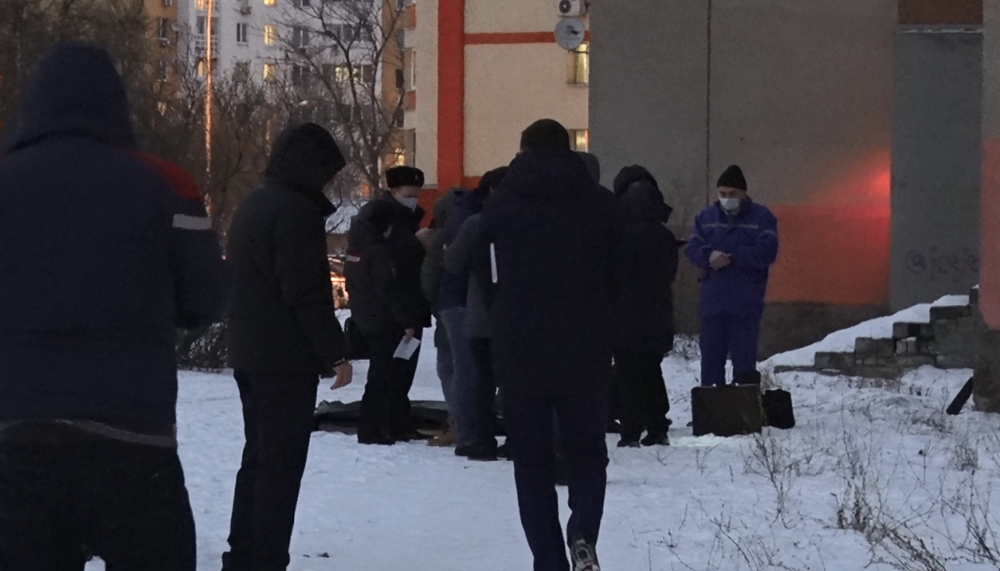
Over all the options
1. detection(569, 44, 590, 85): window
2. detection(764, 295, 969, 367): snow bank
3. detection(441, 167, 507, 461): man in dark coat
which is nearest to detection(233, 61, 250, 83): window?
detection(569, 44, 590, 85): window

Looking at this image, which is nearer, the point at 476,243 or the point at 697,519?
the point at 476,243

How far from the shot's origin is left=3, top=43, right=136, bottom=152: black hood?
4.01 m

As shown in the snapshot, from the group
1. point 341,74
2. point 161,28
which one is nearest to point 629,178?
point 161,28

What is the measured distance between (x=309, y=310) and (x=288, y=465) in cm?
59

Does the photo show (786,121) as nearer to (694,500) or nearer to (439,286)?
(439,286)

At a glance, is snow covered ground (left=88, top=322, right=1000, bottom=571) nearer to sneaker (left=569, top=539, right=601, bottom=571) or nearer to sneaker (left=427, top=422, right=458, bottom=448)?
sneaker (left=427, top=422, right=458, bottom=448)

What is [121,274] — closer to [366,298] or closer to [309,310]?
[309,310]

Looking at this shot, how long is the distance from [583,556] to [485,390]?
470 centimetres

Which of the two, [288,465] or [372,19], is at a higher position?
[372,19]

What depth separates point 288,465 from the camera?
6539 mm

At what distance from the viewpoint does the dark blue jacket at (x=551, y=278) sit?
21.9 ft

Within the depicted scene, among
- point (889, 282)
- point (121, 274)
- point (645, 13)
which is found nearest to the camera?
point (121, 274)

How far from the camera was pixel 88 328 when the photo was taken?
3922 mm

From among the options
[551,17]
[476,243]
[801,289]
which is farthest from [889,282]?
[551,17]
